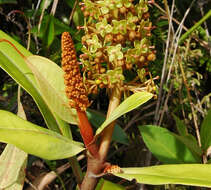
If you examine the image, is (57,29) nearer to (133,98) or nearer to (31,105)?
(31,105)

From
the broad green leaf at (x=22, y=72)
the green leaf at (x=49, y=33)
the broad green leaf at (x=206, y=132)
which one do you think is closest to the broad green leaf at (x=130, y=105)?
the broad green leaf at (x=22, y=72)

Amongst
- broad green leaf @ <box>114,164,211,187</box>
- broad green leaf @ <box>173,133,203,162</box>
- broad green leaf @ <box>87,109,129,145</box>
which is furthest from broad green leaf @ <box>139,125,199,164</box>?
broad green leaf @ <box>114,164,211,187</box>

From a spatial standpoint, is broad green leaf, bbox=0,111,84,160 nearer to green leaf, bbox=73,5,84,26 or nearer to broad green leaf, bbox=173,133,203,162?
broad green leaf, bbox=173,133,203,162

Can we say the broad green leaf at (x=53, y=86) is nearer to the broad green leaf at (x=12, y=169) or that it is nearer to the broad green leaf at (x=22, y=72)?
the broad green leaf at (x=22, y=72)

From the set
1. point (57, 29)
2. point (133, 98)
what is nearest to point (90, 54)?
point (133, 98)

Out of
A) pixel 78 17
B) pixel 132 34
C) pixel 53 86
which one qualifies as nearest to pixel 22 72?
pixel 53 86
